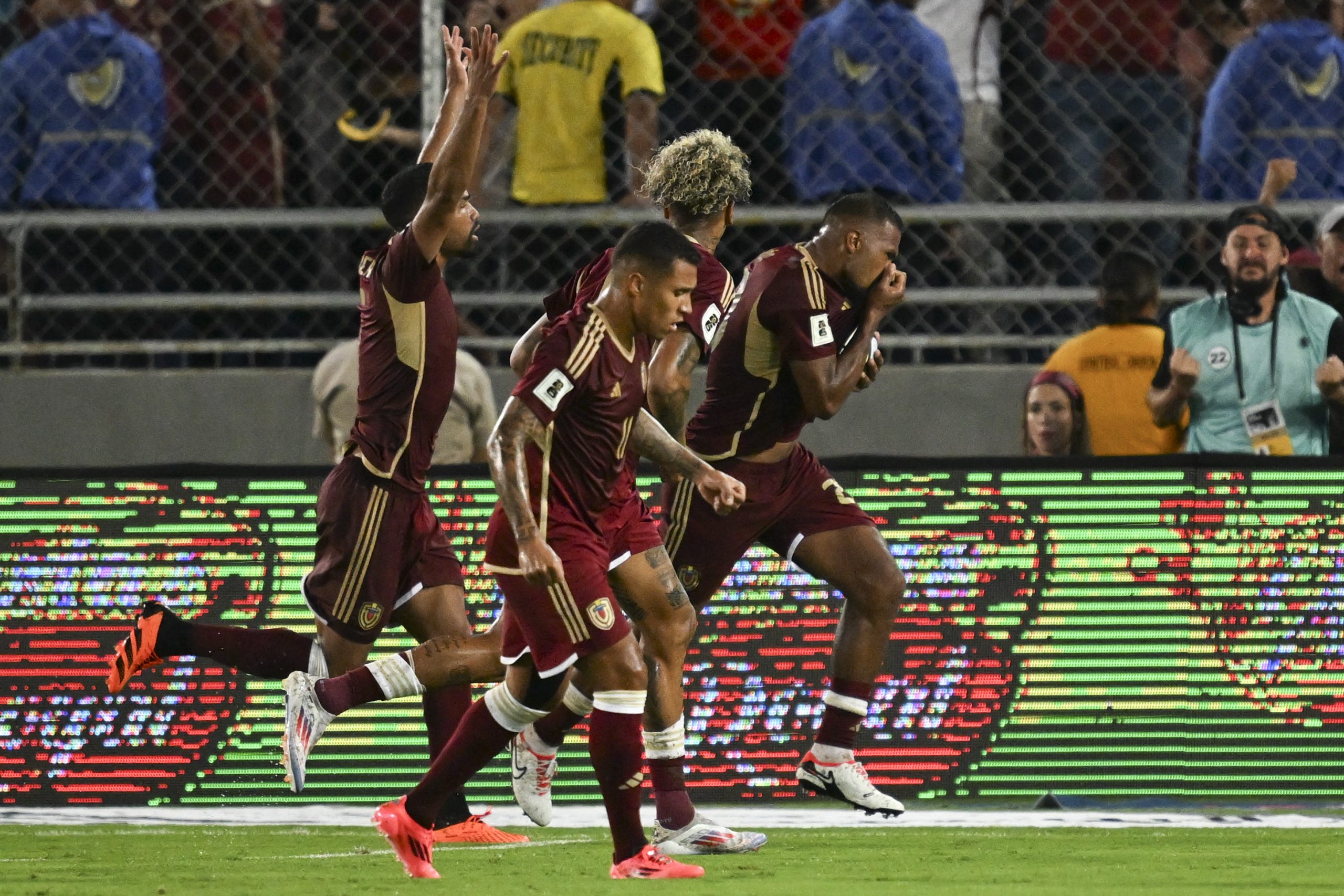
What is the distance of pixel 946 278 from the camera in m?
9.53

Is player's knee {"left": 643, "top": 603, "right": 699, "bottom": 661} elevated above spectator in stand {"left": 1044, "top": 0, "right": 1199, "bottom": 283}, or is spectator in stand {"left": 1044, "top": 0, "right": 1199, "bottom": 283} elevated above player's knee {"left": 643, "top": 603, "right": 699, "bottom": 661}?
spectator in stand {"left": 1044, "top": 0, "right": 1199, "bottom": 283}

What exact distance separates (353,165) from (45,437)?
186 cm

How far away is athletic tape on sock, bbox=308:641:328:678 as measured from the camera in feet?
22.8

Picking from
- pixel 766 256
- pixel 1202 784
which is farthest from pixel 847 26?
pixel 1202 784

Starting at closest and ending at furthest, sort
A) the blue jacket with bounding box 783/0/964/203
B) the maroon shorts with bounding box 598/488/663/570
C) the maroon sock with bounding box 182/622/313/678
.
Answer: the maroon shorts with bounding box 598/488/663/570 → the maroon sock with bounding box 182/622/313/678 → the blue jacket with bounding box 783/0/964/203

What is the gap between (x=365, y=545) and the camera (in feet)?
22.5

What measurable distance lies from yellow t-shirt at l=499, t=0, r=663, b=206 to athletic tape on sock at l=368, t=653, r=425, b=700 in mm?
3174

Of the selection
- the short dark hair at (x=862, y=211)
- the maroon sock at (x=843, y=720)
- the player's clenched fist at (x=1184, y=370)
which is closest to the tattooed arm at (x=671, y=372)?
the short dark hair at (x=862, y=211)

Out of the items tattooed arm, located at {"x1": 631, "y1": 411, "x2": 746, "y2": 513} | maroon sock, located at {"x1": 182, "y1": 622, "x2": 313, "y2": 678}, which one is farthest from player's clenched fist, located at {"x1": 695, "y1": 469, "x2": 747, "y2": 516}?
maroon sock, located at {"x1": 182, "y1": 622, "x2": 313, "y2": 678}

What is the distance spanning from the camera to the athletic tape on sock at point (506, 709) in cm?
596

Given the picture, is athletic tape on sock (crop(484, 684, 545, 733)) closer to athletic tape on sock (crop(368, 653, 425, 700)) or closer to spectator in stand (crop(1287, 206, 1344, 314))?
athletic tape on sock (crop(368, 653, 425, 700))

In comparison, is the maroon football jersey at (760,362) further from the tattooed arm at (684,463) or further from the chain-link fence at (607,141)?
the chain-link fence at (607,141)

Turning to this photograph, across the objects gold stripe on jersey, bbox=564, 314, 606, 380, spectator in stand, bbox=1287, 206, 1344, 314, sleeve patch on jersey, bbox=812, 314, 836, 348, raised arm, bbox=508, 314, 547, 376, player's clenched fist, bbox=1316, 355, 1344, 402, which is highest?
spectator in stand, bbox=1287, 206, 1344, 314

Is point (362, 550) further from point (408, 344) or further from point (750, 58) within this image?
point (750, 58)
